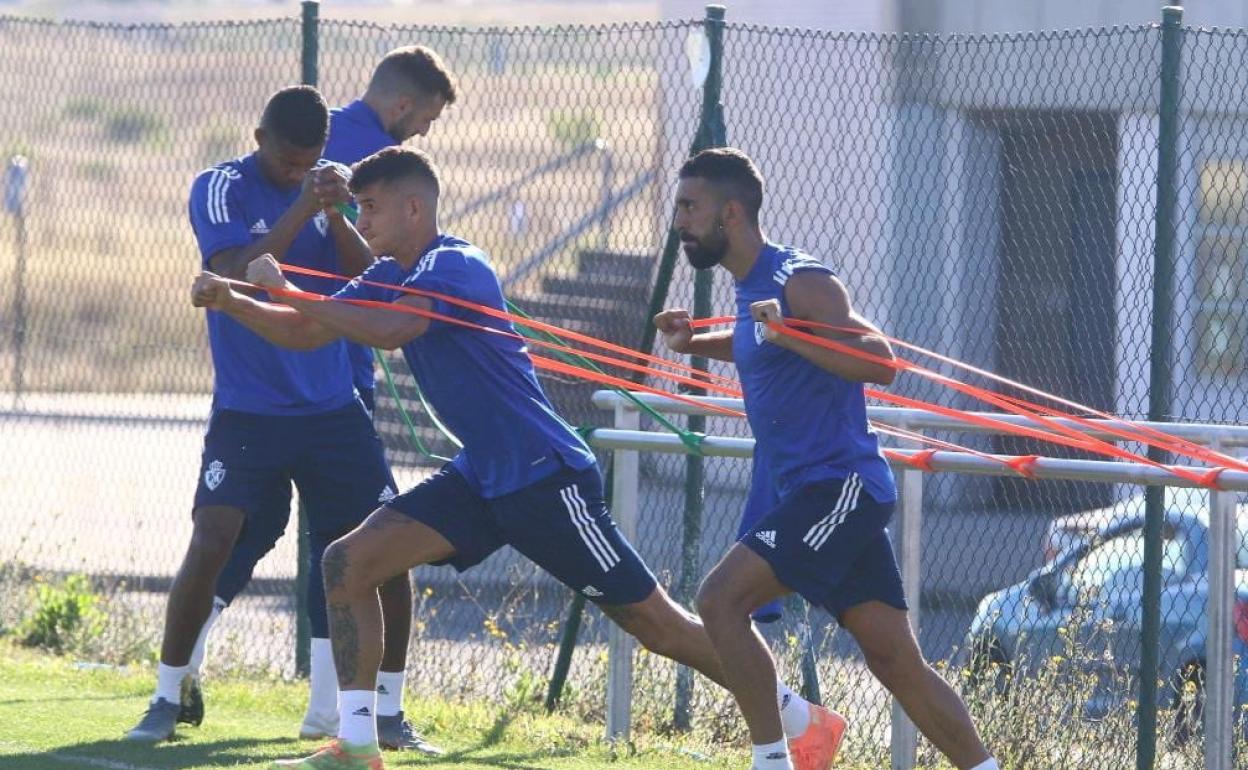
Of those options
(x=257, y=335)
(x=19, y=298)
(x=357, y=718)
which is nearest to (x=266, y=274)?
(x=257, y=335)

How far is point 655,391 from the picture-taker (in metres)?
7.43

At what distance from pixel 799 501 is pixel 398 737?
2.12 m

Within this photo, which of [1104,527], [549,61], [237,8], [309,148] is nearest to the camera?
[309,148]

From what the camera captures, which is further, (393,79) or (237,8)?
(237,8)

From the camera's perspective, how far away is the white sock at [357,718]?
620 centimetres

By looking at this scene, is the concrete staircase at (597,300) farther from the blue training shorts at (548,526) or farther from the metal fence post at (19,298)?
the blue training shorts at (548,526)

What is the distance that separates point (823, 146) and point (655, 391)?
6.37 metres

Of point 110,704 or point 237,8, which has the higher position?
point 237,8

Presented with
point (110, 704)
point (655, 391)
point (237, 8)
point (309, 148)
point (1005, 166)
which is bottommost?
point (110, 704)

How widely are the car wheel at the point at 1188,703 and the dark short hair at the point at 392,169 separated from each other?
10.6 feet

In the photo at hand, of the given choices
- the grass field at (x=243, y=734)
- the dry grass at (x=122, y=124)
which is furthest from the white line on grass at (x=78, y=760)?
the dry grass at (x=122, y=124)

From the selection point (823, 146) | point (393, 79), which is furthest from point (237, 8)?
point (393, 79)

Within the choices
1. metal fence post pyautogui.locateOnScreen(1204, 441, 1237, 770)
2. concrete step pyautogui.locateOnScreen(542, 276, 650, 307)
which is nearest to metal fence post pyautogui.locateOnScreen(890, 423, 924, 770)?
metal fence post pyautogui.locateOnScreen(1204, 441, 1237, 770)

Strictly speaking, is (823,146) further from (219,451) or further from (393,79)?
(219,451)
